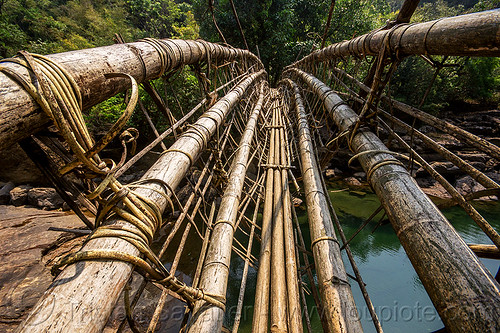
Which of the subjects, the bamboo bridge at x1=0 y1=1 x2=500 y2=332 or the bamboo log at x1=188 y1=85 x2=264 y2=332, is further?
the bamboo log at x1=188 y1=85 x2=264 y2=332

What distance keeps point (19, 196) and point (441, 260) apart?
284 inches

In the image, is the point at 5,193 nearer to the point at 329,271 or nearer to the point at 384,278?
the point at 329,271

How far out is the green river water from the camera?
9.18ft

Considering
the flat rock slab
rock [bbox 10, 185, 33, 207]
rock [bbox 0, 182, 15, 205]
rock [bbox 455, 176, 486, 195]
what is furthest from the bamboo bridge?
rock [bbox 455, 176, 486, 195]

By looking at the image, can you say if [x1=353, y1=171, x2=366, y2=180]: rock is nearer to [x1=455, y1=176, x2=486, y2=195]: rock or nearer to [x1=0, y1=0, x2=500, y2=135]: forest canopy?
[x1=455, y1=176, x2=486, y2=195]: rock

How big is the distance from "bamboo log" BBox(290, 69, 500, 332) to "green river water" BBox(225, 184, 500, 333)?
1463 millimetres

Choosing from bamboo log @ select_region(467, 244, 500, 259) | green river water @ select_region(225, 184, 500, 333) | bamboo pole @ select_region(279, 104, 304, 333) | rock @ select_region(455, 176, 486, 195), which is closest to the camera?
bamboo log @ select_region(467, 244, 500, 259)

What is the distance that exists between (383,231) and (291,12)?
7750mm

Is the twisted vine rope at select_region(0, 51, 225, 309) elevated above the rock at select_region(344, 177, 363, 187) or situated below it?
above

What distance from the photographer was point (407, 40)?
1.13 meters

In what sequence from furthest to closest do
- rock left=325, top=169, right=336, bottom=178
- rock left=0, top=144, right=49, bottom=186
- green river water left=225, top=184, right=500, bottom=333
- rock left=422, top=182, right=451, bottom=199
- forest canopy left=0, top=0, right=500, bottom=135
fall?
1. forest canopy left=0, top=0, right=500, bottom=135
2. rock left=325, top=169, right=336, bottom=178
3. rock left=422, top=182, right=451, bottom=199
4. rock left=0, top=144, right=49, bottom=186
5. green river water left=225, top=184, right=500, bottom=333

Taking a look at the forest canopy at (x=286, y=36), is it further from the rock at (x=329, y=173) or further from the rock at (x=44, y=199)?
the rock at (x=329, y=173)

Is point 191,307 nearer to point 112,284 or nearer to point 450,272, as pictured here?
point 112,284

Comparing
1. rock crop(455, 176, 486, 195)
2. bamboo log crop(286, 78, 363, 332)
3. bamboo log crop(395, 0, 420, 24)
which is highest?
bamboo log crop(395, 0, 420, 24)
